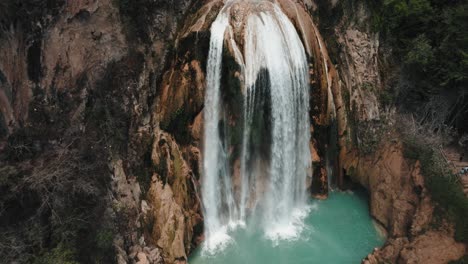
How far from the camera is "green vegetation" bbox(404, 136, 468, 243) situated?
456 inches

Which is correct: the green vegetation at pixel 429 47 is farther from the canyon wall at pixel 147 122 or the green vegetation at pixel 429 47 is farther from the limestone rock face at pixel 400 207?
the limestone rock face at pixel 400 207

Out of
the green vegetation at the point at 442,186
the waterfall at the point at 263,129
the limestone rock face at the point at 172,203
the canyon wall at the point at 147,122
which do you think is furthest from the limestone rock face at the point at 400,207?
the limestone rock face at the point at 172,203

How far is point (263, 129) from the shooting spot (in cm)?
1435

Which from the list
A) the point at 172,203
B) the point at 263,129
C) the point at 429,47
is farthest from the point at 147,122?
the point at 429,47

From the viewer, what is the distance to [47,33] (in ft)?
33.1

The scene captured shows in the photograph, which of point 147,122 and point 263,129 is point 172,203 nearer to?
point 147,122

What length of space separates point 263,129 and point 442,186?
6501 millimetres

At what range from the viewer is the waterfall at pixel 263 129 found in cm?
1340

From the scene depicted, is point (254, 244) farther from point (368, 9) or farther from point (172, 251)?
point (368, 9)

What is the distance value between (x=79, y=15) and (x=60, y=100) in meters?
2.55

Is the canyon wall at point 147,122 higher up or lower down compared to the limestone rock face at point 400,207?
higher up

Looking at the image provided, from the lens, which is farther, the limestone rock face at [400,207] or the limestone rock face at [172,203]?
the limestone rock face at [172,203]

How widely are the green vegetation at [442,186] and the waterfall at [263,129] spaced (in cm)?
420

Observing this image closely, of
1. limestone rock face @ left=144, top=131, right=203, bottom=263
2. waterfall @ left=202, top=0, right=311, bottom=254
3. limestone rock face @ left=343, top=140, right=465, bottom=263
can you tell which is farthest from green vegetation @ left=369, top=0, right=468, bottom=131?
limestone rock face @ left=144, top=131, right=203, bottom=263
